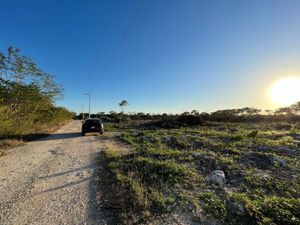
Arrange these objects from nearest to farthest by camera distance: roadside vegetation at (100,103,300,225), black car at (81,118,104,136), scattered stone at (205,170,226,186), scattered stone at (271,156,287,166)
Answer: roadside vegetation at (100,103,300,225)
scattered stone at (205,170,226,186)
scattered stone at (271,156,287,166)
black car at (81,118,104,136)

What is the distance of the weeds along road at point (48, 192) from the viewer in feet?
11.3

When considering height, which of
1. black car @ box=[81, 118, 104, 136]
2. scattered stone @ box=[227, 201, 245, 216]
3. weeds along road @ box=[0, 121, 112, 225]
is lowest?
scattered stone @ box=[227, 201, 245, 216]

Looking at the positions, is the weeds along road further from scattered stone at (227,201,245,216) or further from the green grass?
scattered stone at (227,201,245,216)

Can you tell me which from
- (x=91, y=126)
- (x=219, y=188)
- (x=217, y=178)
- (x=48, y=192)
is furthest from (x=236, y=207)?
(x=91, y=126)

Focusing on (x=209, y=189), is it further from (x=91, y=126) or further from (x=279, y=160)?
(x=91, y=126)

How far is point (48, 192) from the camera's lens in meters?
4.49

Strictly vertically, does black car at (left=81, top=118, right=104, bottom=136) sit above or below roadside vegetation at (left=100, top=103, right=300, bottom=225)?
above

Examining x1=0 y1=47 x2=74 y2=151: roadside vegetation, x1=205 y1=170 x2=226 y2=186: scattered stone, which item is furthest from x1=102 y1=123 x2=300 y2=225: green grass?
x1=0 y1=47 x2=74 y2=151: roadside vegetation

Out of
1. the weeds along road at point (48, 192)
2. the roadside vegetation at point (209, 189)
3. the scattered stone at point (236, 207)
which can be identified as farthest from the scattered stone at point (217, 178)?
the weeds along road at point (48, 192)

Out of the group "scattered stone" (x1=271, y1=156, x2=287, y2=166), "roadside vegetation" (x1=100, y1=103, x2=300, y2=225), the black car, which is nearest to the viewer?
"roadside vegetation" (x1=100, y1=103, x2=300, y2=225)

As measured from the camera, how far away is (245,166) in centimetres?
627

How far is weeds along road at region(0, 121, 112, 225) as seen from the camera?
344 centimetres

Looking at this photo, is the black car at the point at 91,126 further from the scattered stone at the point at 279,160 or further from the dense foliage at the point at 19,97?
the scattered stone at the point at 279,160

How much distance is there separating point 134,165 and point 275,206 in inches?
161
